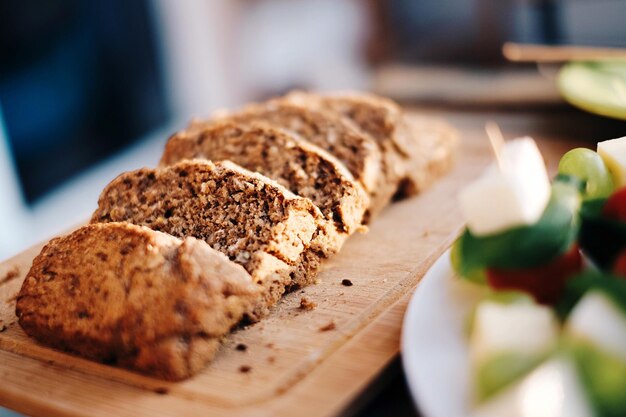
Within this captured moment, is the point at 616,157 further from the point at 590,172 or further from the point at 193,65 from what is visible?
the point at 193,65

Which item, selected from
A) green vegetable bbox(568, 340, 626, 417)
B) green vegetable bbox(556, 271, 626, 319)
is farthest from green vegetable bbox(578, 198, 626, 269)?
green vegetable bbox(568, 340, 626, 417)

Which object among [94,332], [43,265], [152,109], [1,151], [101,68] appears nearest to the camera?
[94,332]

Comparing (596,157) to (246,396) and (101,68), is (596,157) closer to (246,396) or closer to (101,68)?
(246,396)

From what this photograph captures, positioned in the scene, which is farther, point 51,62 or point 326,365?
point 51,62

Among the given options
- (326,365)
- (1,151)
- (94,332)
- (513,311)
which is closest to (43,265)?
(94,332)

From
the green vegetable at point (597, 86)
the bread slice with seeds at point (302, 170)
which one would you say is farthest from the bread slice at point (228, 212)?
the green vegetable at point (597, 86)

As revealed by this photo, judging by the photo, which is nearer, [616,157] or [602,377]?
[602,377]

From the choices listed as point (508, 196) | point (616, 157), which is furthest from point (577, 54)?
point (508, 196)
